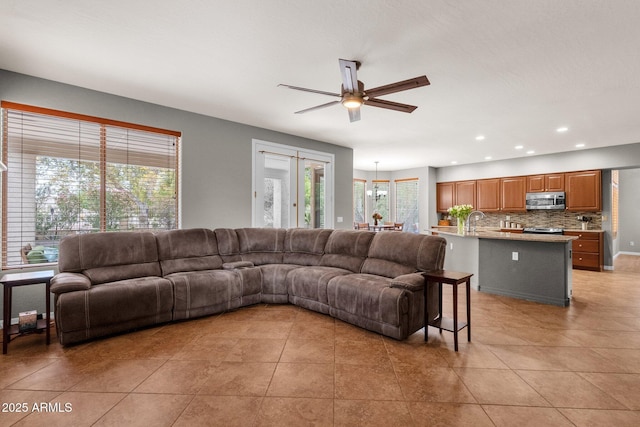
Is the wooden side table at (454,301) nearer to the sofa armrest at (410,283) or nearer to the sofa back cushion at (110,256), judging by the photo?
the sofa armrest at (410,283)

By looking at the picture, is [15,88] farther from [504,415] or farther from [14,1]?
[504,415]

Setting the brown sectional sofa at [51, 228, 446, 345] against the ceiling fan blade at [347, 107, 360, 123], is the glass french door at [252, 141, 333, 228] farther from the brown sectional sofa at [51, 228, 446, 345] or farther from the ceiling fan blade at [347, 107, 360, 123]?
the ceiling fan blade at [347, 107, 360, 123]

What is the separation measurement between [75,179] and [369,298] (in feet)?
12.6

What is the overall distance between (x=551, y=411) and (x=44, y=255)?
5063 millimetres

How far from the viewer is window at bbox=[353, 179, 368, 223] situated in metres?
10.4

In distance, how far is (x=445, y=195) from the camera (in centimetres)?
963

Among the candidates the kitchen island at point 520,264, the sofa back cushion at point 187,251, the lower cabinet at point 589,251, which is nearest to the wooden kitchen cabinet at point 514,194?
the lower cabinet at point 589,251

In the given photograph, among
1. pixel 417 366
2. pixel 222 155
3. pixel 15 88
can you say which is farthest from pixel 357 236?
pixel 15 88

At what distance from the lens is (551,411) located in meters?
1.92

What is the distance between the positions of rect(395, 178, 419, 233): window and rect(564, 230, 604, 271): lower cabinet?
4.14 meters

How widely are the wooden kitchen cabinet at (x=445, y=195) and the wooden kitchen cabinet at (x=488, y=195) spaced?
29.6 inches

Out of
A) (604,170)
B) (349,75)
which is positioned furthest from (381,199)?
(349,75)

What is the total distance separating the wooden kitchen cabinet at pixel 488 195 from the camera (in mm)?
8461

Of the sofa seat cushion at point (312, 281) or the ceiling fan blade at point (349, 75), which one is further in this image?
the sofa seat cushion at point (312, 281)
